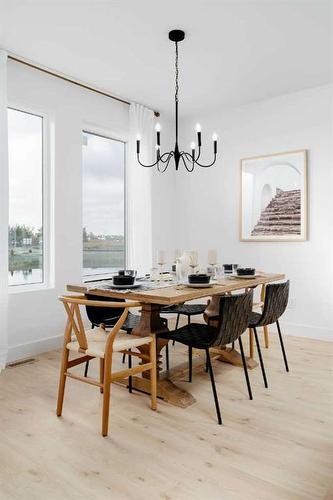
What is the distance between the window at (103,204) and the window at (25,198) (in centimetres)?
57

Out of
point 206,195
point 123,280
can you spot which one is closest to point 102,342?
point 123,280

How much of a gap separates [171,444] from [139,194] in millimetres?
3108

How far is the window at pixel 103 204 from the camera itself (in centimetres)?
438

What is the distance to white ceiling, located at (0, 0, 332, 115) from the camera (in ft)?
9.20

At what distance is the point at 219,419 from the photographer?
234cm

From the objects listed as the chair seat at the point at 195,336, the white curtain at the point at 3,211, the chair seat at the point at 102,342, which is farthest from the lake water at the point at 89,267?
the chair seat at the point at 195,336

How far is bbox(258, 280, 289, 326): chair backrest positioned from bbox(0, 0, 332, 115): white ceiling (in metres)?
1.98

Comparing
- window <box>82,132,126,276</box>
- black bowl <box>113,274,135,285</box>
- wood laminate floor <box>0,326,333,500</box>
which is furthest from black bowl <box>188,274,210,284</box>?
window <box>82,132,126,276</box>

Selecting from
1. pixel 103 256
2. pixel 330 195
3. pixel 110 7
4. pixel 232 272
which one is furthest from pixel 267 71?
pixel 103 256

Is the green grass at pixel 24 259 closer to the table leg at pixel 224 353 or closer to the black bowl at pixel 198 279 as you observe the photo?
the table leg at pixel 224 353

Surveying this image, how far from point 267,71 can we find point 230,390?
2947mm

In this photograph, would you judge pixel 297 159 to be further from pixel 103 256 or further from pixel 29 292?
pixel 29 292

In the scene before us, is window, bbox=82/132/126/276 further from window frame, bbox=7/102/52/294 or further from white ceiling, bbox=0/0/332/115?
white ceiling, bbox=0/0/332/115

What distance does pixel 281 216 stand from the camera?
4484 millimetres
